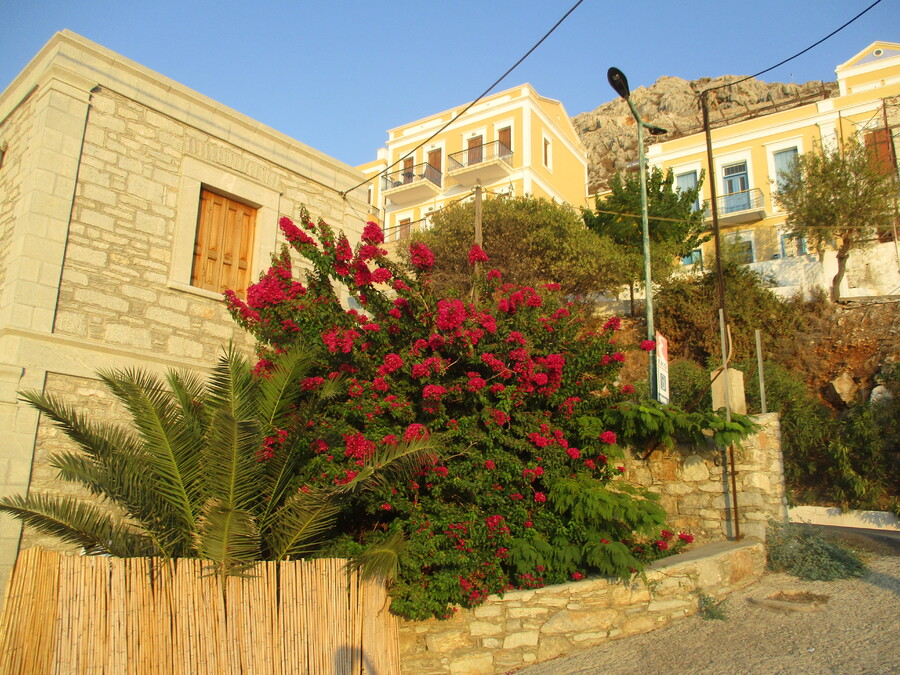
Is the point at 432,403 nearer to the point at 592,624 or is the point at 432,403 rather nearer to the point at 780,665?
the point at 592,624

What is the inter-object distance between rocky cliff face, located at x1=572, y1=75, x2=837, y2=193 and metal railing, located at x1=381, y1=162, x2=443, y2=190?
470 inches

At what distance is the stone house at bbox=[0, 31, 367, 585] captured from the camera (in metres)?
7.34

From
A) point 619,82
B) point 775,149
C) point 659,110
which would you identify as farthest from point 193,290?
point 659,110

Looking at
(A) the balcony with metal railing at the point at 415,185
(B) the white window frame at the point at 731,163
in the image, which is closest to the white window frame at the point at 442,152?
(A) the balcony with metal railing at the point at 415,185

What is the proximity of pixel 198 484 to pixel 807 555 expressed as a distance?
700 cm

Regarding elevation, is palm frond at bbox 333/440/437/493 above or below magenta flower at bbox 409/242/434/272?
below

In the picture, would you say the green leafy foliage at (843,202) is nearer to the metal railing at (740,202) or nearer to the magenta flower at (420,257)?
the metal railing at (740,202)

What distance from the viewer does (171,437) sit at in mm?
6191

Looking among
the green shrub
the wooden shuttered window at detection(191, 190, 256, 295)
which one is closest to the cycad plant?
the wooden shuttered window at detection(191, 190, 256, 295)

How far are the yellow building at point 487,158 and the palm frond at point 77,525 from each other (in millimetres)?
20137

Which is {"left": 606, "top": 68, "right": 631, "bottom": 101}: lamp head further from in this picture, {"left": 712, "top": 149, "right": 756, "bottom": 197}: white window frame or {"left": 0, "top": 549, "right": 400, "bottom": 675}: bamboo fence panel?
{"left": 712, "top": 149, "right": 756, "bottom": 197}: white window frame

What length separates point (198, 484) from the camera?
6.27 m

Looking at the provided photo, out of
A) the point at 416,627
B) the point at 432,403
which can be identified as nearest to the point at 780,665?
the point at 416,627

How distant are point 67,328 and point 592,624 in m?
6.65
